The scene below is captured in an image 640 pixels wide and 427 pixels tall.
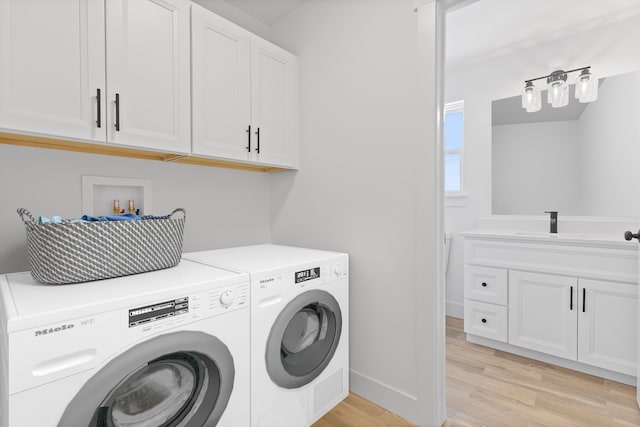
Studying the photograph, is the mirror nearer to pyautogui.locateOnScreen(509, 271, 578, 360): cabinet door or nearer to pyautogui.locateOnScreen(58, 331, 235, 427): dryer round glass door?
pyautogui.locateOnScreen(509, 271, 578, 360): cabinet door

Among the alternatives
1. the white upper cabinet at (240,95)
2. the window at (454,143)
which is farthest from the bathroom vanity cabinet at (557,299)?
the white upper cabinet at (240,95)

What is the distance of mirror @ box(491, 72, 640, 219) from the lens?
230 cm

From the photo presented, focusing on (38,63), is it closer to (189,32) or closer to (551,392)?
(189,32)

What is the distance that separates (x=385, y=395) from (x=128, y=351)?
54.8 inches

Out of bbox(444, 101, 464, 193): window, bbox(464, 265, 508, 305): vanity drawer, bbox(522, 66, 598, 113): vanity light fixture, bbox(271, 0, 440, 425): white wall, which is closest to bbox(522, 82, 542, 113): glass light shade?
bbox(522, 66, 598, 113): vanity light fixture

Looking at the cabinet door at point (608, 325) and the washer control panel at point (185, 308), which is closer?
the washer control panel at point (185, 308)

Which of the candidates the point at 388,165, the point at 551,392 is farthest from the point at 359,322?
the point at 551,392

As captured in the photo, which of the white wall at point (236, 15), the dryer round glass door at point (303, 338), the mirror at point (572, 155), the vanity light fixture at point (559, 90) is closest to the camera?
the dryer round glass door at point (303, 338)

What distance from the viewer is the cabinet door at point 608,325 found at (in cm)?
194

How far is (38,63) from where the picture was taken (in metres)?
1.18

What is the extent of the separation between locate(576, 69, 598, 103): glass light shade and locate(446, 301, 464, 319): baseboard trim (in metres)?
2.09

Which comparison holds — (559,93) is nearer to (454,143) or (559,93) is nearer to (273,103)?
(454,143)

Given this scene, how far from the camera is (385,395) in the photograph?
1.75 m

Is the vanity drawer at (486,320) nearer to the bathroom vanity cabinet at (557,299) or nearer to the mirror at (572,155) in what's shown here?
the bathroom vanity cabinet at (557,299)
